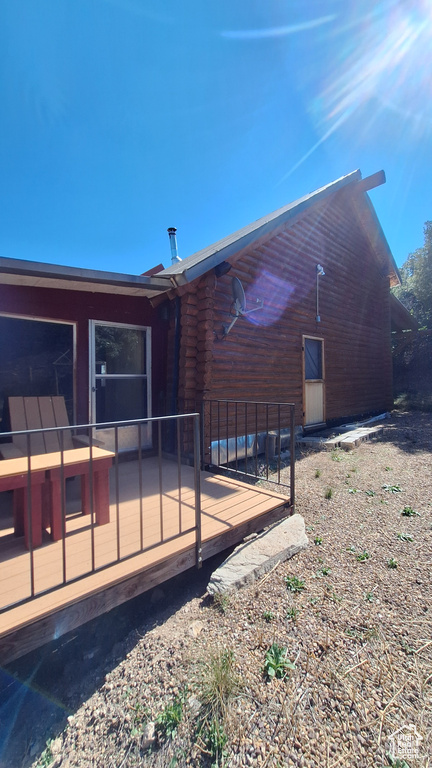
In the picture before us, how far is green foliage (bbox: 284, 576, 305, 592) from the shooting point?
7.16 feet

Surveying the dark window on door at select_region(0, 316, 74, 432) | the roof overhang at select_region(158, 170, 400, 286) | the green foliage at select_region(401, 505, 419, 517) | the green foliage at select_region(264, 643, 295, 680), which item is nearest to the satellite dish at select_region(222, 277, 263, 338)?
the roof overhang at select_region(158, 170, 400, 286)

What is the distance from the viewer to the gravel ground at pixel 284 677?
130 centimetres

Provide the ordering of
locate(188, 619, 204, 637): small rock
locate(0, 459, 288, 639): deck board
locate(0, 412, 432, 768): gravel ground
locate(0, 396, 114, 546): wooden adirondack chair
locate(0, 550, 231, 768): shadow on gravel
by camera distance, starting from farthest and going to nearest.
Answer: locate(0, 396, 114, 546): wooden adirondack chair < locate(188, 619, 204, 637): small rock < locate(0, 459, 288, 639): deck board < locate(0, 550, 231, 768): shadow on gravel < locate(0, 412, 432, 768): gravel ground

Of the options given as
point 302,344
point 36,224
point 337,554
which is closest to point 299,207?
point 302,344

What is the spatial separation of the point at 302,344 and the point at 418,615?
18.3ft

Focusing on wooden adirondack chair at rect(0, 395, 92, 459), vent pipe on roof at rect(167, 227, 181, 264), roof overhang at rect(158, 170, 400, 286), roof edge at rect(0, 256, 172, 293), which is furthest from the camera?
vent pipe on roof at rect(167, 227, 181, 264)

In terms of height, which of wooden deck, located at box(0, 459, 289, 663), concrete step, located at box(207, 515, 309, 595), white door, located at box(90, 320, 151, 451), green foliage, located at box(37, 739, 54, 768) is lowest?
green foliage, located at box(37, 739, 54, 768)

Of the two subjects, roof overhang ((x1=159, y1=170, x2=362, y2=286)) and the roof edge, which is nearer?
the roof edge

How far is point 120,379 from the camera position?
4605 mm

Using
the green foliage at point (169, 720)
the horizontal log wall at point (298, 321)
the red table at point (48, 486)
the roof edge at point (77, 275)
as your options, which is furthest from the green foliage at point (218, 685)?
the roof edge at point (77, 275)

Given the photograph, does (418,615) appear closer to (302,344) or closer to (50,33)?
(302,344)

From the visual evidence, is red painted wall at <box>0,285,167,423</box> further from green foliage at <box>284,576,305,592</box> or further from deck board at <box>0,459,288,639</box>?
green foliage at <box>284,576,305,592</box>

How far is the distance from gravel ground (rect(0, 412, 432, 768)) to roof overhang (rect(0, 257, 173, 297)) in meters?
3.25

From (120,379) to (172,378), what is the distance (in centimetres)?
78
